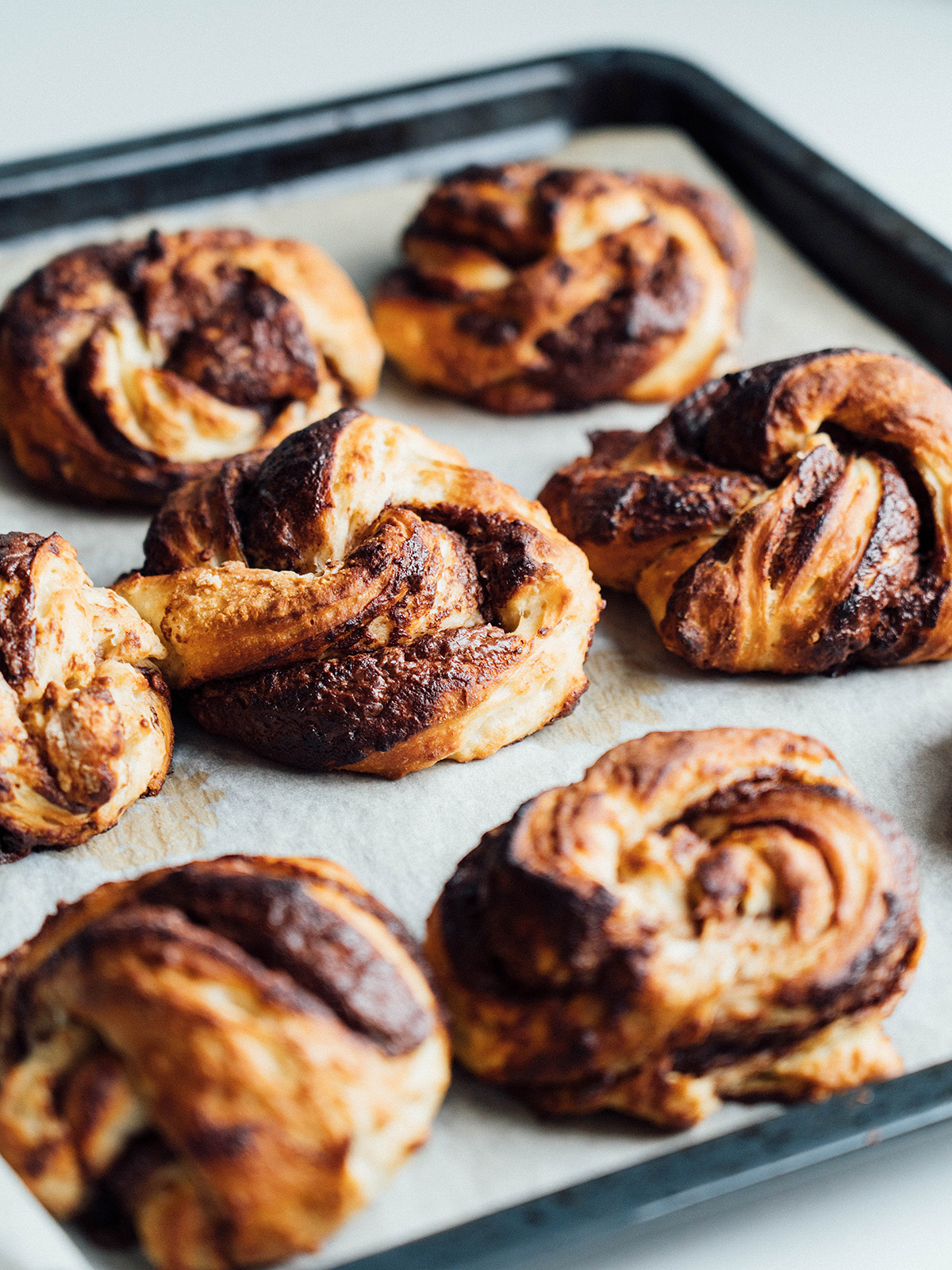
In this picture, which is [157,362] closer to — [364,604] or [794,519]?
[364,604]

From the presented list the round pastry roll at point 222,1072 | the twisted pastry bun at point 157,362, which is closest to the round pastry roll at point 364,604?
the twisted pastry bun at point 157,362

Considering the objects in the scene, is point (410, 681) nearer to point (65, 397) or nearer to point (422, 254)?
point (65, 397)

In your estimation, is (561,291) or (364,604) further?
(561,291)

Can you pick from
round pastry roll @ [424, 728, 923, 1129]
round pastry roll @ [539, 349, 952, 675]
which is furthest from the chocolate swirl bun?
round pastry roll @ [424, 728, 923, 1129]

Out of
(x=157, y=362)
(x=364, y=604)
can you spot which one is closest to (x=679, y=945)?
(x=364, y=604)

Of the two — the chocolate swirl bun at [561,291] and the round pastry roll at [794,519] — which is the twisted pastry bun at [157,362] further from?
the round pastry roll at [794,519]

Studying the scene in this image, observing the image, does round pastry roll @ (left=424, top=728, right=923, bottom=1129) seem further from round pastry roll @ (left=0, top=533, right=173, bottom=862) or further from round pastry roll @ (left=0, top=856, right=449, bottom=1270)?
round pastry roll @ (left=0, top=533, right=173, bottom=862)
